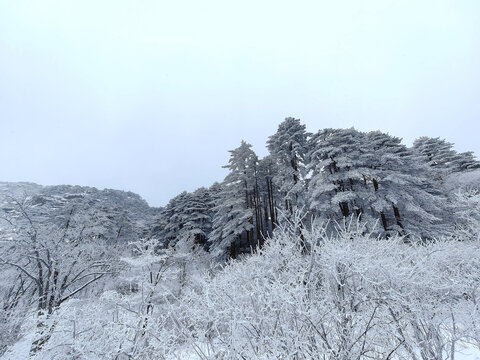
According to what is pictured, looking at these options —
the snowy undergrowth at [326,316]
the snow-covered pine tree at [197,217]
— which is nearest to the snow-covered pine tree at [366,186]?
the snowy undergrowth at [326,316]

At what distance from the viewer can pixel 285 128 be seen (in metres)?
24.5

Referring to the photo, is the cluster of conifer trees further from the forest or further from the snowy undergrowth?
the snowy undergrowth

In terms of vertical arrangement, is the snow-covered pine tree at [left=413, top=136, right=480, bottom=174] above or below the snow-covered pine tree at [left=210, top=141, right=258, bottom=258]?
above

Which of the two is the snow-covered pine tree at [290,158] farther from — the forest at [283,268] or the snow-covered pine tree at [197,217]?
the snow-covered pine tree at [197,217]

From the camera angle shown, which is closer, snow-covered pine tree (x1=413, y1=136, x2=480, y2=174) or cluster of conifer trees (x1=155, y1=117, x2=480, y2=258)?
cluster of conifer trees (x1=155, y1=117, x2=480, y2=258)

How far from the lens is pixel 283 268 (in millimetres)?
8078

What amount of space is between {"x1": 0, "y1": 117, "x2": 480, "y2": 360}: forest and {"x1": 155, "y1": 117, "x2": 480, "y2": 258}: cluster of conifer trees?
149 millimetres

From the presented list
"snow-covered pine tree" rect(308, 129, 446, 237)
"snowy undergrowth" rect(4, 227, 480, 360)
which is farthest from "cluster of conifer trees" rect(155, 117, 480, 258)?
"snowy undergrowth" rect(4, 227, 480, 360)

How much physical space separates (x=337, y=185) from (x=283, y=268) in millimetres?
13017

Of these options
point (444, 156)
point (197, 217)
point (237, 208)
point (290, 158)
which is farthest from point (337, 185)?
point (444, 156)

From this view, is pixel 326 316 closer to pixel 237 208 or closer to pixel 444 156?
pixel 237 208

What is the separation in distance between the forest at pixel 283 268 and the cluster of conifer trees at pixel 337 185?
15 cm

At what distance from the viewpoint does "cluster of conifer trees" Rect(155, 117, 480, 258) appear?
1788 centimetres

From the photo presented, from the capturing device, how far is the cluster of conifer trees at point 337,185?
17.9 meters
